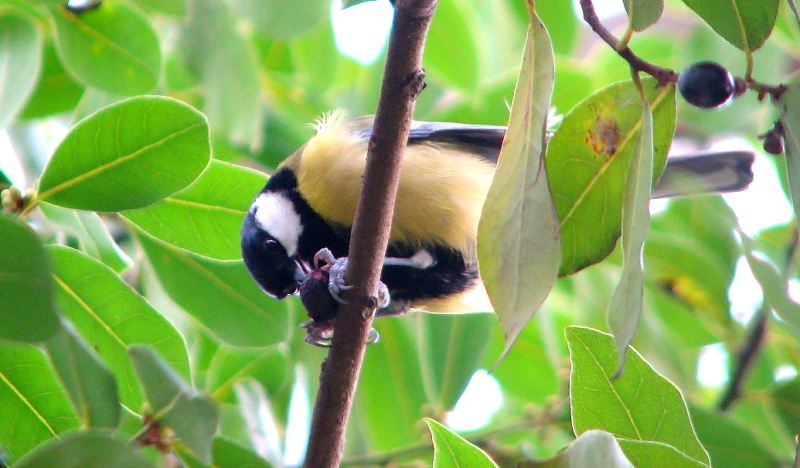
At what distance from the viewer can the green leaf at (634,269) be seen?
986 millimetres

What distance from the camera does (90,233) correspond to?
1746mm

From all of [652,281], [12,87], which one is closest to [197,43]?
[12,87]

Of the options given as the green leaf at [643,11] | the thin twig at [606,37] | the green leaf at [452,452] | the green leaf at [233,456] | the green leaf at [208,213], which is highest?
the green leaf at [643,11]

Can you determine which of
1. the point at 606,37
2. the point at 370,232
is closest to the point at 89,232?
the point at 370,232

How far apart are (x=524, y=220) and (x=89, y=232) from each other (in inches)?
40.1

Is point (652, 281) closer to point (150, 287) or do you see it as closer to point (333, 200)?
point (333, 200)

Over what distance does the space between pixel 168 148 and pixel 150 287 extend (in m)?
0.88

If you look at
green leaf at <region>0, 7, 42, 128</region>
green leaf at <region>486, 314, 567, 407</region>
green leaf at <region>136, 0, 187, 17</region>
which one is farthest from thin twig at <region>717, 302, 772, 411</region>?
green leaf at <region>0, 7, 42, 128</region>

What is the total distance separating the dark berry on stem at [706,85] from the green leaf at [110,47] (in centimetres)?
130

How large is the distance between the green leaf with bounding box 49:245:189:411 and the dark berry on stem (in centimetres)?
87

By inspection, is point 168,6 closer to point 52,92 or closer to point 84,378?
point 52,92

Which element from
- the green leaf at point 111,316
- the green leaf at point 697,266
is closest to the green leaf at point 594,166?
the green leaf at point 111,316

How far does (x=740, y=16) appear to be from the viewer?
1.12 metres

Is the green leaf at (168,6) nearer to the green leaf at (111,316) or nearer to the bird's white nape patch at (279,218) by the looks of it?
the bird's white nape patch at (279,218)
